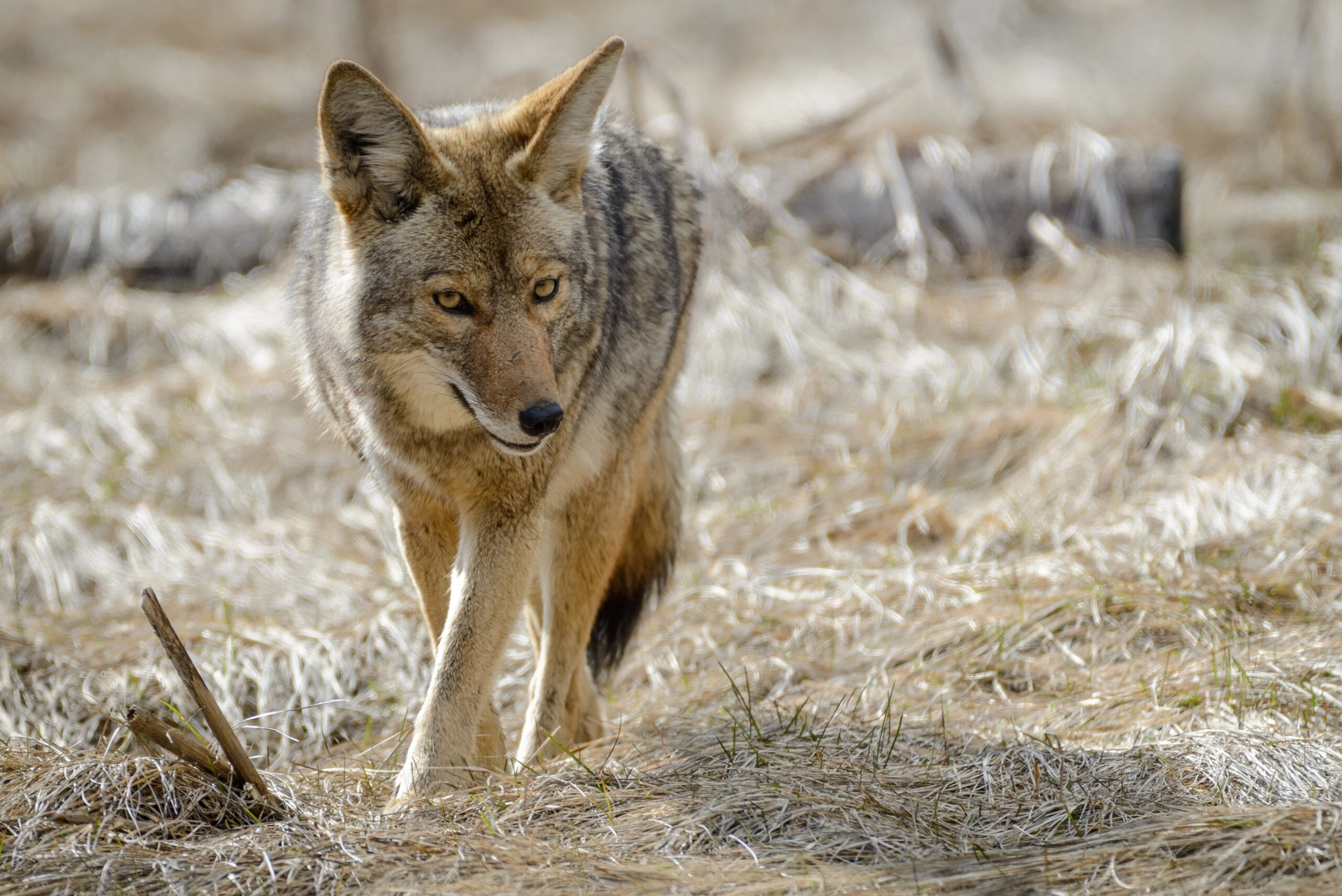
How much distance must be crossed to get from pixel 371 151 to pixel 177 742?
1669mm

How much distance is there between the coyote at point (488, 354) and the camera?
3322 millimetres

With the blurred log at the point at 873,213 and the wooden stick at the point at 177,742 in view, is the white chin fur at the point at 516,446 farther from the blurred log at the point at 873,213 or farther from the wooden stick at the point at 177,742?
the blurred log at the point at 873,213

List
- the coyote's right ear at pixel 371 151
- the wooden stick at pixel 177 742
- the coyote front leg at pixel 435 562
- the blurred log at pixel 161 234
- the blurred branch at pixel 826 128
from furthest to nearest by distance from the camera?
the blurred log at pixel 161 234 < the blurred branch at pixel 826 128 < the coyote front leg at pixel 435 562 < the coyote's right ear at pixel 371 151 < the wooden stick at pixel 177 742

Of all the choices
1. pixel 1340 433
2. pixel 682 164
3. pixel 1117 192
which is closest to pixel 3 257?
pixel 682 164

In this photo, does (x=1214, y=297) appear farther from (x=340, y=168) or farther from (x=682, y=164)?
(x=340, y=168)

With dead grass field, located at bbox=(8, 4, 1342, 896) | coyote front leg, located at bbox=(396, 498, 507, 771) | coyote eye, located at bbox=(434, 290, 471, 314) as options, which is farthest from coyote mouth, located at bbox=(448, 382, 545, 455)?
dead grass field, located at bbox=(8, 4, 1342, 896)

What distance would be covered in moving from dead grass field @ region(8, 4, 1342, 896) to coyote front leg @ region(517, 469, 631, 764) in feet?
0.82

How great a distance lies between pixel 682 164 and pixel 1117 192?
14.4 ft

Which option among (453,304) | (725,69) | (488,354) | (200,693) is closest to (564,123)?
(453,304)

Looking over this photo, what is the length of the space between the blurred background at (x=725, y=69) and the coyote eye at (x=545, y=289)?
16.5 ft

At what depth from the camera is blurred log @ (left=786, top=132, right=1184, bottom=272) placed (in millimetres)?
8062

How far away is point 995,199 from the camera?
834cm

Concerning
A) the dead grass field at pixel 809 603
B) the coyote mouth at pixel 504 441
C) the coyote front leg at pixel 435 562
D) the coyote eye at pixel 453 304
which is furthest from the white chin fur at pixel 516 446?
the dead grass field at pixel 809 603

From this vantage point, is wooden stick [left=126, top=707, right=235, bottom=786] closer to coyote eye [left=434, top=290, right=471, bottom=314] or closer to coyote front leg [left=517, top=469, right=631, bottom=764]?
coyote front leg [left=517, top=469, right=631, bottom=764]
